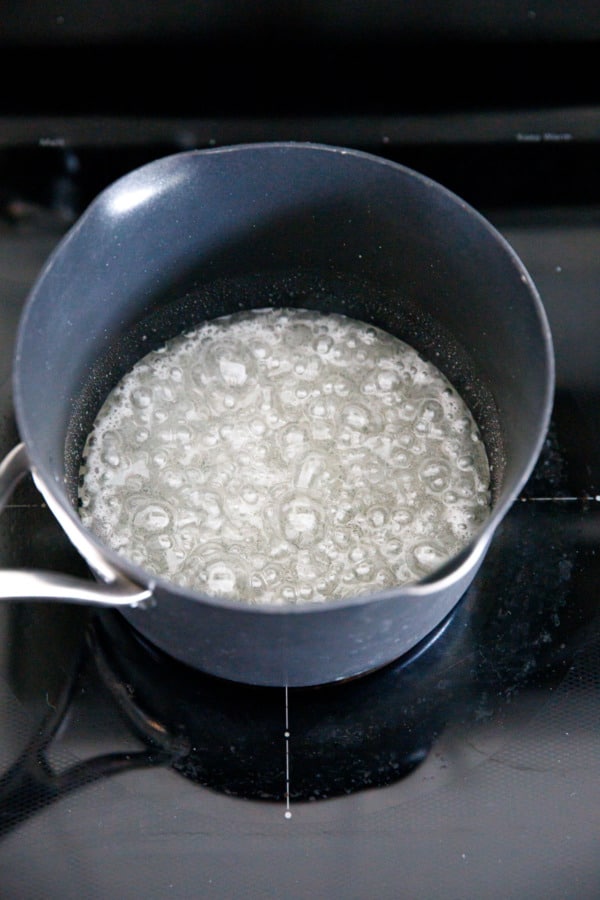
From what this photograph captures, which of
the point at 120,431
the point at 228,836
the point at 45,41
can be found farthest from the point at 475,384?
the point at 45,41

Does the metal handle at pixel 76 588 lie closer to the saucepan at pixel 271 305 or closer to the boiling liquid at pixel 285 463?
the saucepan at pixel 271 305

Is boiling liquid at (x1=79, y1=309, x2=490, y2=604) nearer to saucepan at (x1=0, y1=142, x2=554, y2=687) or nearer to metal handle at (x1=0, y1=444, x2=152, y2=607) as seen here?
saucepan at (x1=0, y1=142, x2=554, y2=687)

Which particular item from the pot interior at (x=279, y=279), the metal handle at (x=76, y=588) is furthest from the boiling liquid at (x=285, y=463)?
the metal handle at (x=76, y=588)

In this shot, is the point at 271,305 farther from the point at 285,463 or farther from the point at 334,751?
the point at 334,751

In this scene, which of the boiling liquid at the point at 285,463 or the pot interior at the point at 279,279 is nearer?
the pot interior at the point at 279,279

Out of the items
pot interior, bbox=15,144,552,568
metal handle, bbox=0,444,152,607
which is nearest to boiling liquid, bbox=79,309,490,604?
pot interior, bbox=15,144,552,568

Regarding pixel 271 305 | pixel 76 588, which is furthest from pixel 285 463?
pixel 76 588

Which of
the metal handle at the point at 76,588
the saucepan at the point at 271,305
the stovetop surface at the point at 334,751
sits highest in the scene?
the saucepan at the point at 271,305
